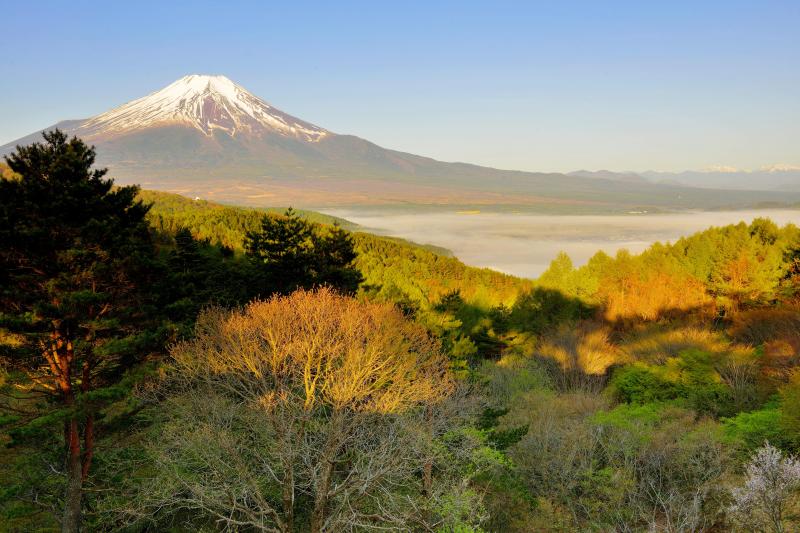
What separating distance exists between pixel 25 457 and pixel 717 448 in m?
28.5

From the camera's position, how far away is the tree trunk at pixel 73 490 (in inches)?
749

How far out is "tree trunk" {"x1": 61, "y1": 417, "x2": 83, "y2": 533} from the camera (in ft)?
62.4

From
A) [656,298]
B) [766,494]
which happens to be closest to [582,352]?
[656,298]

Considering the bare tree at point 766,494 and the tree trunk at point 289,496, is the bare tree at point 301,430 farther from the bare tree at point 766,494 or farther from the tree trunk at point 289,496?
the bare tree at point 766,494

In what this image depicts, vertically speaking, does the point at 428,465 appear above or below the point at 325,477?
below

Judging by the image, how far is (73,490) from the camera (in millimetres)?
19297

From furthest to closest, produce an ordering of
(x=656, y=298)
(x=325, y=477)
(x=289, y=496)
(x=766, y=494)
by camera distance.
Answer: (x=656, y=298), (x=289, y=496), (x=325, y=477), (x=766, y=494)

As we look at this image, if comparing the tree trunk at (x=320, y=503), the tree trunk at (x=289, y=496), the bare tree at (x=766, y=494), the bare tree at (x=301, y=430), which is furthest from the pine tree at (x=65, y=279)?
the bare tree at (x=766, y=494)

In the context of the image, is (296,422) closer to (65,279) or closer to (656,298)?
(65,279)

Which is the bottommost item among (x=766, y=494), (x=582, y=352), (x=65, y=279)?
(x=582, y=352)

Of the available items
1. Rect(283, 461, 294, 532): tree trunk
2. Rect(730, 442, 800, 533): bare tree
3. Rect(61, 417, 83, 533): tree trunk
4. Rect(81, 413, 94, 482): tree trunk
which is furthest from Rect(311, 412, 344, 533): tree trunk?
Rect(730, 442, 800, 533): bare tree

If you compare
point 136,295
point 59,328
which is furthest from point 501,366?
point 59,328

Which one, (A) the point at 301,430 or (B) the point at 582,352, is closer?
(A) the point at 301,430

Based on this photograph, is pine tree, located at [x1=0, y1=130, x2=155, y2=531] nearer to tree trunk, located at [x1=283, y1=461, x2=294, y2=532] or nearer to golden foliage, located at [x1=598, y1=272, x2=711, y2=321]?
tree trunk, located at [x1=283, y1=461, x2=294, y2=532]
